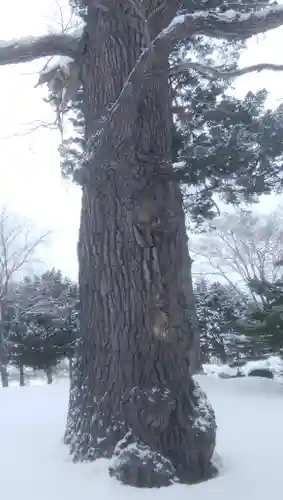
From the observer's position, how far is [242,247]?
23.1 meters

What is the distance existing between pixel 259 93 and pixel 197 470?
6.82 meters

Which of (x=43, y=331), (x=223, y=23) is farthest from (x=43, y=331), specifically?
(x=223, y=23)

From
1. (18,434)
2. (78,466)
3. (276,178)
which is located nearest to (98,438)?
(78,466)

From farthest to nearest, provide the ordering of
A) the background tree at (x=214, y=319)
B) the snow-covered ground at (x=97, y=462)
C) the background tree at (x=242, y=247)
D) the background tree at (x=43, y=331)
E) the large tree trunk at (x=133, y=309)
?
the background tree at (x=242, y=247) < the background tree at (x=214, y=319) < the background tree at (x=43, y=331) < the large tree trunk at (x=133, y=309) < the snow-covered ground at (x=97, y=462)

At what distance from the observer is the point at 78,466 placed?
3.28m

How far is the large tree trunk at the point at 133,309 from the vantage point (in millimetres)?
3182

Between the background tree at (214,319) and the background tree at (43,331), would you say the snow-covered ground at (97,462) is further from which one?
the background tree at (214,319)

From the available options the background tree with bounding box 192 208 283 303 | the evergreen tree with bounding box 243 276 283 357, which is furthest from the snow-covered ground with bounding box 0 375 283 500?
the background tree with bounding box 192 208 283 303

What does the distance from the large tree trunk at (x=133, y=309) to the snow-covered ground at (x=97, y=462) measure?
12 centimetres

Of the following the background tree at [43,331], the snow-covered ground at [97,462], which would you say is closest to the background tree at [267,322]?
the snow-covered ground at [97,462]

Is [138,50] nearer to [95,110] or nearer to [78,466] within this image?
[95,110]

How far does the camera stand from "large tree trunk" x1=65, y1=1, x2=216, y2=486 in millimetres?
3182

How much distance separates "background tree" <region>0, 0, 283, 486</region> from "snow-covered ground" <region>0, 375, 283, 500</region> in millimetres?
126

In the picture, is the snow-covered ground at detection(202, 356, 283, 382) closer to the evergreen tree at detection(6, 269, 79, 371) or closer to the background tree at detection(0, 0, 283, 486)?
the evergreen tree at detection(6, 269, 79, 371)
